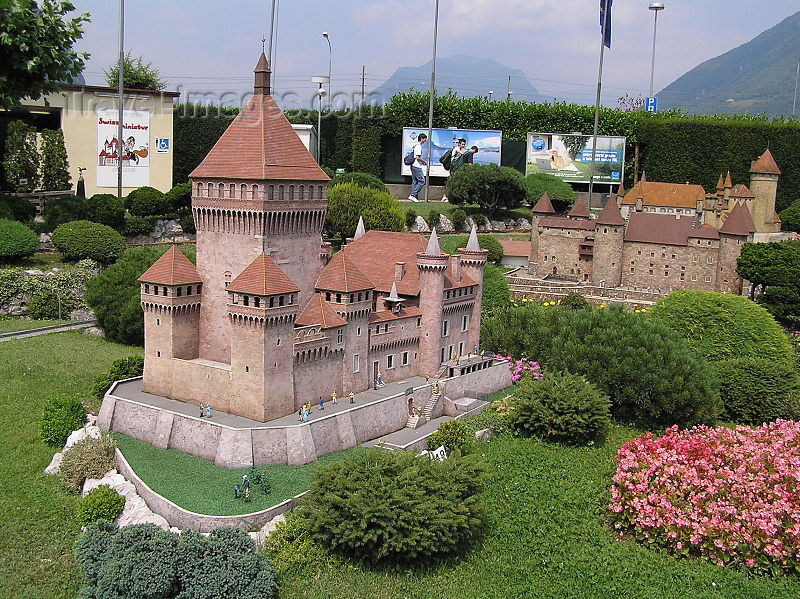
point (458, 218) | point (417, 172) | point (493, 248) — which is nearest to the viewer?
point (493, 248)

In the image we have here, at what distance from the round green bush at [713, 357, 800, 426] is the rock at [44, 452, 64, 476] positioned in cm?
3511

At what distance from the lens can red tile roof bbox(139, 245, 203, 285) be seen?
38.9m

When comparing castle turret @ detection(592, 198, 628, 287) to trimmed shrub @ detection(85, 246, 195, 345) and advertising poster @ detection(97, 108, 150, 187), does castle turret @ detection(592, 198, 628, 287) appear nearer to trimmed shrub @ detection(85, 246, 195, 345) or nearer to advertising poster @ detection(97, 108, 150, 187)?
trimmed shrub @ detection(85, 246, 195, 345)

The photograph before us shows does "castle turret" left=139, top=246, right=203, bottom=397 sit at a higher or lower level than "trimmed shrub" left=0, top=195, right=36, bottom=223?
lower

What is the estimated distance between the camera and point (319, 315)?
3881cm

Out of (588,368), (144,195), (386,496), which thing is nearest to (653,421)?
(588,368)

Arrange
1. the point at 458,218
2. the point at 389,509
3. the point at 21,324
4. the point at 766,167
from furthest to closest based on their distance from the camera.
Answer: the point at 458,218 < the point at 766,167 < the point at 21,324 < the point at 389,509

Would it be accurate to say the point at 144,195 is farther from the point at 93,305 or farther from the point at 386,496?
the point at 386,496

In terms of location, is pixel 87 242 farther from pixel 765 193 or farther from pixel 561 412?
pixel 765 193

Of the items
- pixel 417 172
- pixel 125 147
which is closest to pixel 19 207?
pixel 125 147

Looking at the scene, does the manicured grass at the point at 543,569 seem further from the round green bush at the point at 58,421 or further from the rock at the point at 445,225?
the rock at the point at 445,225

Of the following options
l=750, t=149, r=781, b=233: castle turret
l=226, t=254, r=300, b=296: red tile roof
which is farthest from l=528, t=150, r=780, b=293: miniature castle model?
l=226, t=254, r=300, b=296: red tile roof

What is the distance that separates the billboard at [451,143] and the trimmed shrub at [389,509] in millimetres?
58565

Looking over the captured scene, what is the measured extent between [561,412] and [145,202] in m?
36.6
